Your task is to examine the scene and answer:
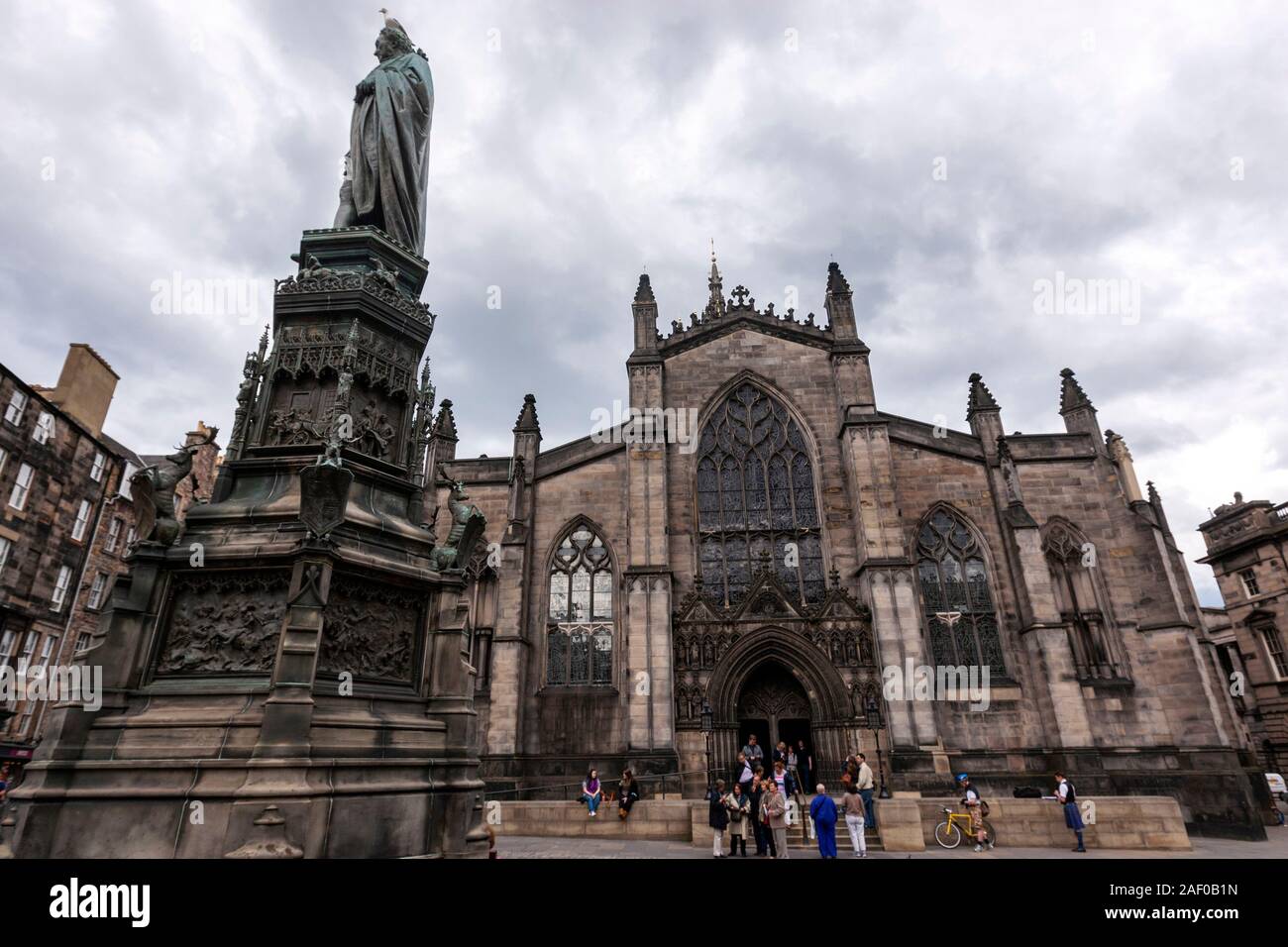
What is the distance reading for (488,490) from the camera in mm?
22812

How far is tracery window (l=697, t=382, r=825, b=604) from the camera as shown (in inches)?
856

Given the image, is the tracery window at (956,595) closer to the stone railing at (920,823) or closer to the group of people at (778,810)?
the group of people at (778,810)

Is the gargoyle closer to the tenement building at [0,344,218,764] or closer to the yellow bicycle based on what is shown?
the yellow bicycle

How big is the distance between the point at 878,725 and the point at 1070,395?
14.0 meters

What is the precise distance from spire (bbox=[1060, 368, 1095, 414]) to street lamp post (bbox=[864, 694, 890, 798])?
508 inches

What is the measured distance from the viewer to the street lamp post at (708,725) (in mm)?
18391

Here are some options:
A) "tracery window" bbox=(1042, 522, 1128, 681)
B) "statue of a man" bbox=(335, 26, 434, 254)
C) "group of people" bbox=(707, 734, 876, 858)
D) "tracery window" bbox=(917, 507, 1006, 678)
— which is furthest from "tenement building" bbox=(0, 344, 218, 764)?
"tracery window" bbox=(1042, 522, 1128, 681)

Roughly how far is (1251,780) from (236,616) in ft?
84.7

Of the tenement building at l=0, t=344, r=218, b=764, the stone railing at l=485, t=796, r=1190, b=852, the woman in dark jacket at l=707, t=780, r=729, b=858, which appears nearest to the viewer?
the woman in dark jacket at l=707, t=780, r=729, b=858

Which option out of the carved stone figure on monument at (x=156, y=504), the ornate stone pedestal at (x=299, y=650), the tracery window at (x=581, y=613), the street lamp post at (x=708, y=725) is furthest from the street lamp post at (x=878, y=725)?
the carved stone figure on monument at (x=156, y=504)

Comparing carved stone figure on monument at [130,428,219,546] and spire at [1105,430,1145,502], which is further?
spire at [1105,430,1145,502]

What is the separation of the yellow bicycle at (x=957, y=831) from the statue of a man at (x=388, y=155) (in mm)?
14618
